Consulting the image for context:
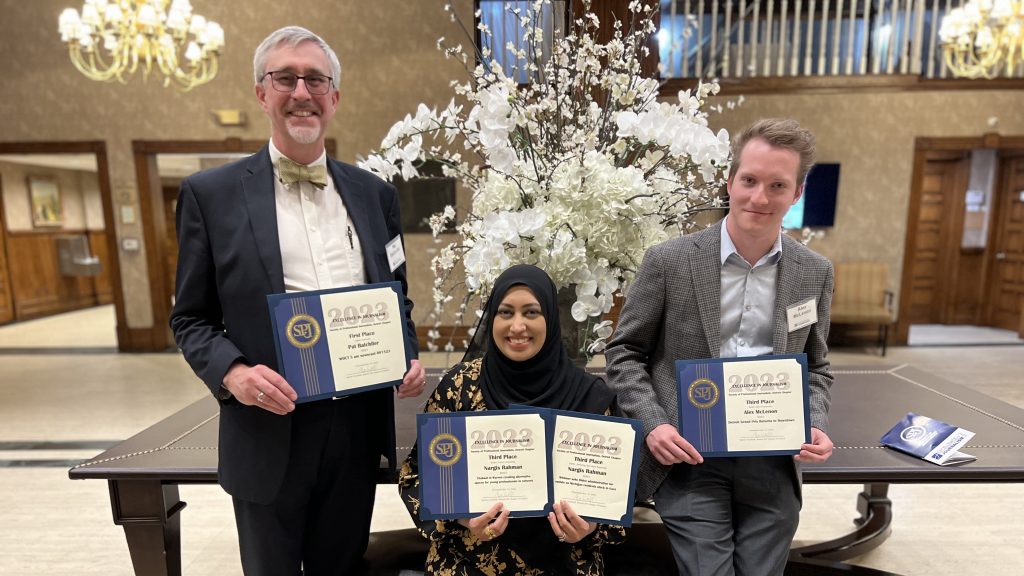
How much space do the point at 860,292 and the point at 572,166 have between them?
5.93 metres

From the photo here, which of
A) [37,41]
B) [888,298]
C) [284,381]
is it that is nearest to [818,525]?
[284,381]

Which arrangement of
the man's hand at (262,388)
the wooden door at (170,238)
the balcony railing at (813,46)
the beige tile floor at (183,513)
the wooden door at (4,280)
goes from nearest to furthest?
the man's hand at (262,388) < the beige tile floor at (183,513) < the balcony railing at (813,46) < the wooden door at (170,238) < the wooden door at (4,280)

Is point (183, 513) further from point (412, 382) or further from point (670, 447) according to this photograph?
point (670, 447)

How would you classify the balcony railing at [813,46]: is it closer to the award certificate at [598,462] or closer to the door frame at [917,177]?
the door frame at [917,177]

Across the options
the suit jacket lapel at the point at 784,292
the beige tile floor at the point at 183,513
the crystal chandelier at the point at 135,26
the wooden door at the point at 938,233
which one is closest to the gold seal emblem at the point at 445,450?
the suit jacket lapel at the point at 784,292

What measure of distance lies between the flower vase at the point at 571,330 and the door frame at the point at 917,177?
→ 6110mm

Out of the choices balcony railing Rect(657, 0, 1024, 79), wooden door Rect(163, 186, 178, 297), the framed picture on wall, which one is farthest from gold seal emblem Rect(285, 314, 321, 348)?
the framed picture on wall

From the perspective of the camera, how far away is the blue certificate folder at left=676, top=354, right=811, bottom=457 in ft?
4.49

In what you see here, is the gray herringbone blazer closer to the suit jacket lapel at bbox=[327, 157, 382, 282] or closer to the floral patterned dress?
the floral patterned dress

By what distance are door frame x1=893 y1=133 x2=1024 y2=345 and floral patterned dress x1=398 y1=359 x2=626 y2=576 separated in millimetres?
6320

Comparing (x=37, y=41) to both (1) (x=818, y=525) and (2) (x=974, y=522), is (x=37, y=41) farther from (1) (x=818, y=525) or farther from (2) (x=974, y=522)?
(2) (x=974, y=522)

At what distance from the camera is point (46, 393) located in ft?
16.3

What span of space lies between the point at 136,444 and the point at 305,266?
863 mm

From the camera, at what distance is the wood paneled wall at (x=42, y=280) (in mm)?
8570
